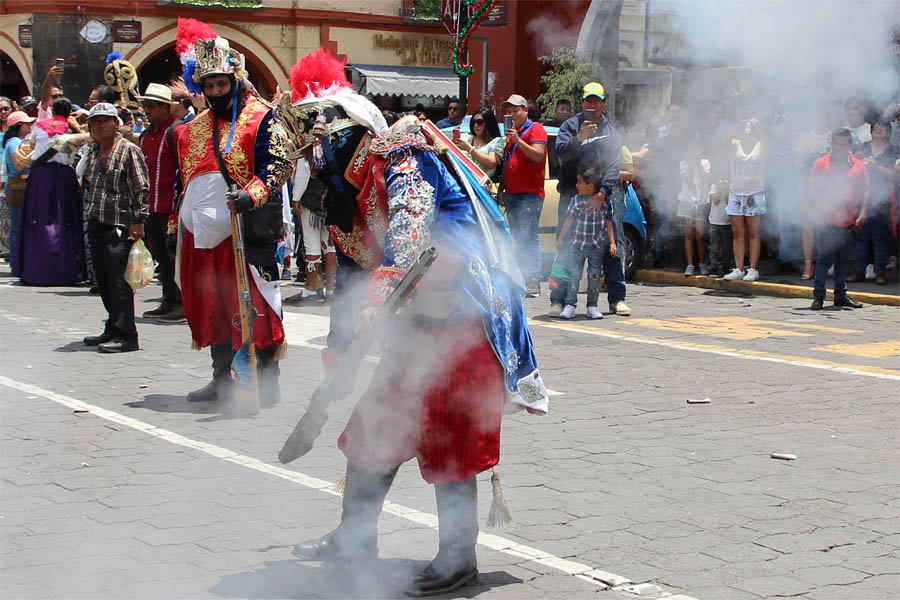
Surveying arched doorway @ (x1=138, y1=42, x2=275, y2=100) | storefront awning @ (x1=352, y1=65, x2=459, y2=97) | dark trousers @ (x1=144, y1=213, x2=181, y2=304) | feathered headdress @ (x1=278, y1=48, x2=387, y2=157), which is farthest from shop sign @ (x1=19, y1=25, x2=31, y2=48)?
feathered headdress @ (x1=278, y1=48, x2=387, y2=157)

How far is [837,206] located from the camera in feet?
36.3

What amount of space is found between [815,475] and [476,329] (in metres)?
2.36

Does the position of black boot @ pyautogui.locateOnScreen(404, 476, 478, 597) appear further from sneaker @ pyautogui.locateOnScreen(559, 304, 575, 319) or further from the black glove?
sneaker @ pyautogui.locateOnScreen(559, 304, 575, 319)

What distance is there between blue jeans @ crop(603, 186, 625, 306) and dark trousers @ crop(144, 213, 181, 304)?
159 inches

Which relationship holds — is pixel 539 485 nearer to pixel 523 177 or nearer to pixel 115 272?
pixel 115 272

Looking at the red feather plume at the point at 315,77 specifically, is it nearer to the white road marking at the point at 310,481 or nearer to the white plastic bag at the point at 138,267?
the white road marking at the point at 310,481

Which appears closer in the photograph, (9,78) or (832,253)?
(832,253)

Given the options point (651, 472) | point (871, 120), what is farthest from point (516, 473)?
point (871, 120)

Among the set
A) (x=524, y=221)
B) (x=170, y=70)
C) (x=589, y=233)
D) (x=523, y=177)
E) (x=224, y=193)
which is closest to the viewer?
(x=224, y=193)

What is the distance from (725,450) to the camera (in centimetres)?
597

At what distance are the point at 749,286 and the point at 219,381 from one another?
7704mm

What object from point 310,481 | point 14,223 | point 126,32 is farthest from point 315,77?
point 126,32

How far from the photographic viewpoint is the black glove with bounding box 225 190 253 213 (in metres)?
6.28

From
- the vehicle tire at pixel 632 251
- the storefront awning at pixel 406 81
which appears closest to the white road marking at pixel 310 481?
the vehicle tire at pixel 632 251
